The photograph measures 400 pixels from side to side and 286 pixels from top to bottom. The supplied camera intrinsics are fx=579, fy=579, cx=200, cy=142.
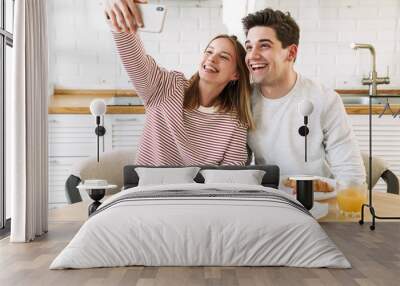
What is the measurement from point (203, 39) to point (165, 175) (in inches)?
57.4

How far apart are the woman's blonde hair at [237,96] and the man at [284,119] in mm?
67

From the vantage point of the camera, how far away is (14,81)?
4.00m

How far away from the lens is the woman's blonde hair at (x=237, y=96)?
4949 millimetres

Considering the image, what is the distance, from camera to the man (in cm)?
491

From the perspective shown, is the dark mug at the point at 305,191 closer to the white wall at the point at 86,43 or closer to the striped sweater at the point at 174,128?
the striped sweater at the point at 174,128

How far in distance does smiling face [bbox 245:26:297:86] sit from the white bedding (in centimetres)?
202

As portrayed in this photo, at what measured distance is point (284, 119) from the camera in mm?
4941

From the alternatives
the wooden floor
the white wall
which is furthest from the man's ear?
the wooden floor

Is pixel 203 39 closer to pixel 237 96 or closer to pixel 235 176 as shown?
pixel 237 96

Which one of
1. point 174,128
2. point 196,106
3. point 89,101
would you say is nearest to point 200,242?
point 174,128

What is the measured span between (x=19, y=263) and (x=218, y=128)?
7.11 feet

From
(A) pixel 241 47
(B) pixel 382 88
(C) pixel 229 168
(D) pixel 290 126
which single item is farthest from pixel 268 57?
(B) pixel 382 88

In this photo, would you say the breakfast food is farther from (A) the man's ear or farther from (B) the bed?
(B) the bed

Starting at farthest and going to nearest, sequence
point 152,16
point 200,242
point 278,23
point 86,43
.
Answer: point 86,43, point 278,23, point 152,16, point 200,242
